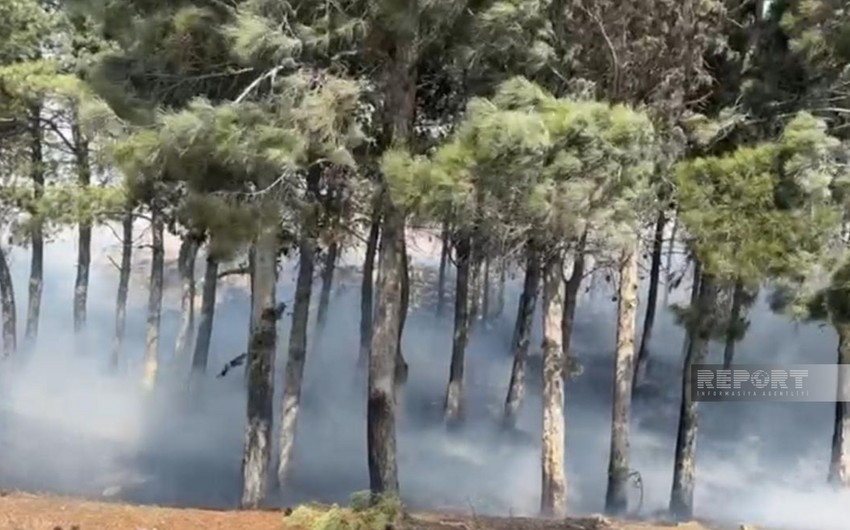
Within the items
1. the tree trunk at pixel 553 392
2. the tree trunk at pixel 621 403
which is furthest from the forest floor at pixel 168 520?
the tree trunk at pixel 621 403

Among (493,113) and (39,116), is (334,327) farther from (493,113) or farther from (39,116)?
(493,113)

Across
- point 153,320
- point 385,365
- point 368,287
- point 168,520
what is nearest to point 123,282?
point 153,320

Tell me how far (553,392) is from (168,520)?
390 cm

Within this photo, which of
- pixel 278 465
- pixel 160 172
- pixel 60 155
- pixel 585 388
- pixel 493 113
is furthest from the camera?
pixel 585 388

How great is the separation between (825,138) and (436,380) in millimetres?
16140

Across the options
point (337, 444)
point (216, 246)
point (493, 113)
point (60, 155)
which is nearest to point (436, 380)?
point (337, 444)

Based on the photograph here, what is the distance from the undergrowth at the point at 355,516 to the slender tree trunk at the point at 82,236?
5881mm

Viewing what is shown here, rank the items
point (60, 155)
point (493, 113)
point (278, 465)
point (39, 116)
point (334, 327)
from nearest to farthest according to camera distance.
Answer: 1. point (493, 113)
2. point (278, 465)
3. point (39, 116)
4. point (60, 155)
5. point (334, 327)

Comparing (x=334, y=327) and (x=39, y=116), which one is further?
(x=334, y=327)

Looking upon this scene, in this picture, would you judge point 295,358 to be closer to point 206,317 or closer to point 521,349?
point 206,317

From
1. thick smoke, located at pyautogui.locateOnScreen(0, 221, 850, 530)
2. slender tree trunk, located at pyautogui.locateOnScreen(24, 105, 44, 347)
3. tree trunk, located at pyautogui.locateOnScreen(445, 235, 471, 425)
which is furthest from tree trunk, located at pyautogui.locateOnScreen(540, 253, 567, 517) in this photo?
slender tree trunk, located at pyautogui.locateOnScreen(24, 105, 44, 347)

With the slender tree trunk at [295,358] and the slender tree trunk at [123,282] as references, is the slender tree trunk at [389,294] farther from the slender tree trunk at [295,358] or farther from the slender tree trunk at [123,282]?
the slender tree trunk at [123,282]

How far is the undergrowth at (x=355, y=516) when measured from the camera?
6.62 m

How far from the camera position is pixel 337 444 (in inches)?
664
